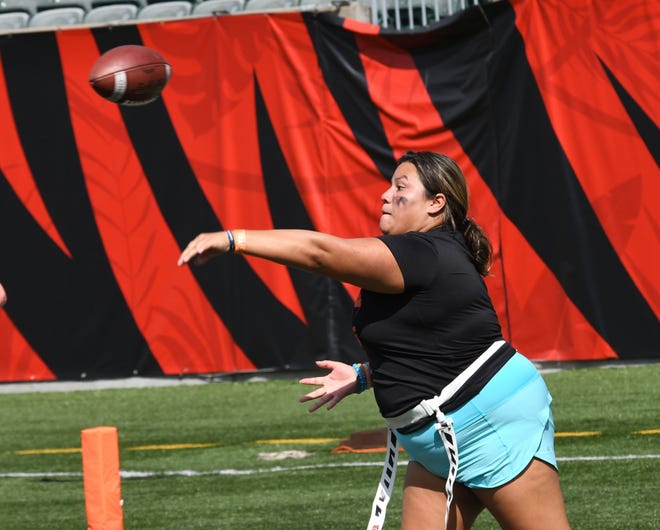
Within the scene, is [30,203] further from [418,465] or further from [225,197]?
[418,465]

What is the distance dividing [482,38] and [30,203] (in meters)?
4.63

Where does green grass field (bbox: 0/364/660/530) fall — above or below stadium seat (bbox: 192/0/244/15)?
below

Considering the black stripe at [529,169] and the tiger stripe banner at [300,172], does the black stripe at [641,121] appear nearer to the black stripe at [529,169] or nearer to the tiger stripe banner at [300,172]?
the tiger stripe banner at [300,172]

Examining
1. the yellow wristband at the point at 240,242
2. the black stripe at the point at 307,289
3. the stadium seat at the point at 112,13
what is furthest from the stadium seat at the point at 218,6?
the yellow wristband at the point at 240,242

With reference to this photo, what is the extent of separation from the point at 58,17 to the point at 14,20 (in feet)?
1.55

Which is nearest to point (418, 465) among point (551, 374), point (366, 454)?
point (366, 454)

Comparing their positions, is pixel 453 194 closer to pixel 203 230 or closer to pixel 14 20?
pixel 203 230

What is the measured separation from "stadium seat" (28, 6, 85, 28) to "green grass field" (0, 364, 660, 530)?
424cm

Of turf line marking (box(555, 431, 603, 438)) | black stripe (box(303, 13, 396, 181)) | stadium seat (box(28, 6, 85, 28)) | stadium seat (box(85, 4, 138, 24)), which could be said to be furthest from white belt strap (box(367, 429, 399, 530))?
stadium seat (box(28, 6, 85, 28))

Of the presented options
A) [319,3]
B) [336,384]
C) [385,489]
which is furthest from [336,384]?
[319,3]

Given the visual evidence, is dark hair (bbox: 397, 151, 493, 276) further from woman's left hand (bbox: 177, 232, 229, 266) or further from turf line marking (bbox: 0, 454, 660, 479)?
turf line marking (bbox: 0, 454, 660, 479)

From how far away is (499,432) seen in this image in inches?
168

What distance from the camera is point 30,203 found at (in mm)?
13898

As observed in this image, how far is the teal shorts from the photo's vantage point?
14.0 ft
